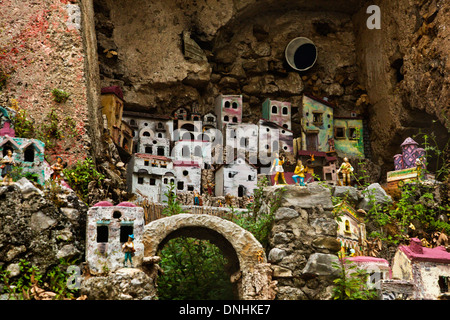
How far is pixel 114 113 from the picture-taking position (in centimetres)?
2702

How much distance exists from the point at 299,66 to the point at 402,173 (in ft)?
38.4

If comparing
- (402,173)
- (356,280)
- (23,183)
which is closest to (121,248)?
(23,183)

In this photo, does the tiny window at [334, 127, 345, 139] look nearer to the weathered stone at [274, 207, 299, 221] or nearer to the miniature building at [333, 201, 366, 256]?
the miniature building at [333, 201, 366, 256]

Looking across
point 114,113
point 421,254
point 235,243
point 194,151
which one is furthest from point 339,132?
point 235,243

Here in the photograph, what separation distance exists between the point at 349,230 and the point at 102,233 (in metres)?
8.01

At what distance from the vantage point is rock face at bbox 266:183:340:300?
15352 millimetres

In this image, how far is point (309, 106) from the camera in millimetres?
32344

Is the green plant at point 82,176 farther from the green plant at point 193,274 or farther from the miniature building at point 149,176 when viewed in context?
the miniature building at point 149,176

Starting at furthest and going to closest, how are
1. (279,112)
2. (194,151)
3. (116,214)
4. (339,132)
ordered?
1. (339,132)
2. (279,112)
3. (194,151)
4. (116,214)

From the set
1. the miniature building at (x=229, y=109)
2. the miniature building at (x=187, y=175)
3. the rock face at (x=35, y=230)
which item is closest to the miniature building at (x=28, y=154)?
the rock face at (x=35, y=230)

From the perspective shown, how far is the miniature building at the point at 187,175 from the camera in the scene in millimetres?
26969

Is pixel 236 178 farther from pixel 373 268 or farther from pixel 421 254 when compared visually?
pixel 421 254

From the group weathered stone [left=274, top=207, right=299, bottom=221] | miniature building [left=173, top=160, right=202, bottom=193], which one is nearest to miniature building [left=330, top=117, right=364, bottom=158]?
miniature building [left=173, top=160, right=202, bottom=193]

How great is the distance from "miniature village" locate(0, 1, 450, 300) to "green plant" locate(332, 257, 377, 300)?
38 millimetres
